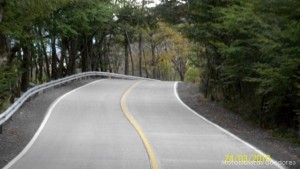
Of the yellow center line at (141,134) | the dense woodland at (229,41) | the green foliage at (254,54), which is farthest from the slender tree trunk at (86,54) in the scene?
the yellow center line at (141,134)

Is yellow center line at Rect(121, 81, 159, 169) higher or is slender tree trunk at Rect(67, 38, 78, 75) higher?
slender tree trunk at Rect(67, 38, 78, 75)

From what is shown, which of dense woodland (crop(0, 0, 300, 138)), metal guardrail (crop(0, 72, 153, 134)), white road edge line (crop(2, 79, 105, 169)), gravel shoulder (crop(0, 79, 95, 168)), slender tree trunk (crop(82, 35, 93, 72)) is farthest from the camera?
slender tree trunk (crop(82, 35, 93, 72))

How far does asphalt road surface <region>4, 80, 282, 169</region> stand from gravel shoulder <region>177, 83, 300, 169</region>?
463 mm

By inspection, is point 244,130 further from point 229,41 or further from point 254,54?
point 229,41

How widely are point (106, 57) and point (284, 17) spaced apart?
47541 millimetres

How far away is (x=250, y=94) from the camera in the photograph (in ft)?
70.9

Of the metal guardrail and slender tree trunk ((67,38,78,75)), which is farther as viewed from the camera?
slender tree trunk ((67,38,78,75))

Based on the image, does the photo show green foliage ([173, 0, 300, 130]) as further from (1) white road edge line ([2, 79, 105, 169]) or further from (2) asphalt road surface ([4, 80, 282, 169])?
(1) white road edge line ([2, 79, 105, 169])

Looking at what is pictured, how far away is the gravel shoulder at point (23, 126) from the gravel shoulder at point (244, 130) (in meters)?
6.46

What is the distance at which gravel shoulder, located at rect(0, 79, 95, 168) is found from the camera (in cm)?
1218

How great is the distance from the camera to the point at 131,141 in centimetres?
1330

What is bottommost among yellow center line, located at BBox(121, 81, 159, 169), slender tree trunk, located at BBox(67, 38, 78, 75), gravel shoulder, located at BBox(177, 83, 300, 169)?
gravel shoulder, located at BBox(177, 83, 300, 169)

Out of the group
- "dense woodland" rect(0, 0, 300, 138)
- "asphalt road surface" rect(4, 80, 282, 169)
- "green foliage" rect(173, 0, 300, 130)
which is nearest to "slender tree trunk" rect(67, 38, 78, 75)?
"dense woodland" rect(0, 0, 300, 138)

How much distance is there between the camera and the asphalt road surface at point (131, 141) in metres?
10.5
